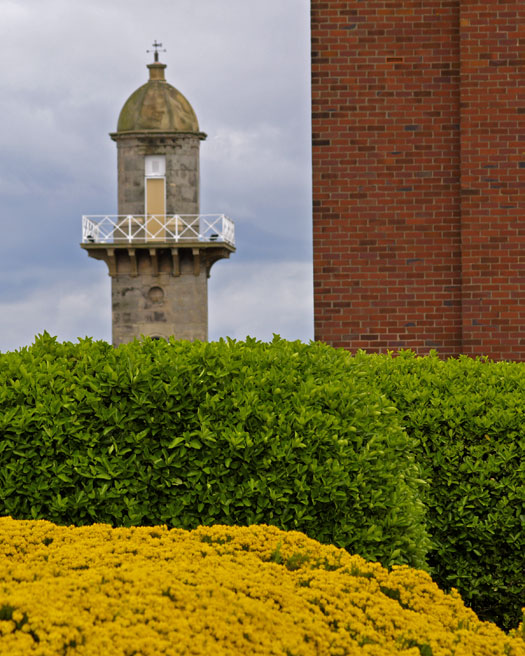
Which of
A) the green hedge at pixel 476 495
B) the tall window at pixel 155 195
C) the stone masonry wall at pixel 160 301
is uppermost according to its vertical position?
the tall window at pixel 155 195

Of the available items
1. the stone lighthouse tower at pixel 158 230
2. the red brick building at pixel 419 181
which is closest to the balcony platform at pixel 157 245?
the stone lighthouse tower at pixel 158 230

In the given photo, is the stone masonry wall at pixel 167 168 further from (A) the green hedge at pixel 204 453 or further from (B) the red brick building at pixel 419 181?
(A) the green hedge at pixel 204 453

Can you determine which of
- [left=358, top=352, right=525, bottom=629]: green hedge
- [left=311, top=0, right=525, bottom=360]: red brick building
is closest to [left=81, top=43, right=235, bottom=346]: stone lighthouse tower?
[left=311, top=0, right=525, bottom=360]: red brick building

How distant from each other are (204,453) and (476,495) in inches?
111

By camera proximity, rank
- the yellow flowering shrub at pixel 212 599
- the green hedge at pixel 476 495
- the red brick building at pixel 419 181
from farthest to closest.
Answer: the red brick building at pixel 419 181 < the green hedge at pixel 476 495 < the yellow flowering shrub at pixel 212 599

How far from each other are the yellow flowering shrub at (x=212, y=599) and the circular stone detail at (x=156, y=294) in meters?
30.8

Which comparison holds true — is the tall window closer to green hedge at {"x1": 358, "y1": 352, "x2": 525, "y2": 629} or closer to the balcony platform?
the balcony platform


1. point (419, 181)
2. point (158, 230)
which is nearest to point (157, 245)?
point (158, 230)

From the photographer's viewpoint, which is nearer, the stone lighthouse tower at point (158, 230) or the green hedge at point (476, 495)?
the green hedge at point (476, 495)

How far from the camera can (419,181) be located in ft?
39.4

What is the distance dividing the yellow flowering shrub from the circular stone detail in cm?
3080

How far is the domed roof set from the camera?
35219 mm

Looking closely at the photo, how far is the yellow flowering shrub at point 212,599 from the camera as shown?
358cm

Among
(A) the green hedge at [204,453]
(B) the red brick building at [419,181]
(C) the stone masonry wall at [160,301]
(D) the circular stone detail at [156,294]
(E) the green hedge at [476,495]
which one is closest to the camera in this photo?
(A) the green hedge at [204,453]
